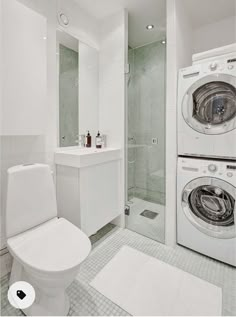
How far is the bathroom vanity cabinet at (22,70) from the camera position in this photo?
1303 mm

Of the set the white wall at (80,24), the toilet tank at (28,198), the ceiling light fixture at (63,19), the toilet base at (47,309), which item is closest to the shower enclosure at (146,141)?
the white wall at (80,24)

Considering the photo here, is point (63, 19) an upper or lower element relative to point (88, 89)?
upper

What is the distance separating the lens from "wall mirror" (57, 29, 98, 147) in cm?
196

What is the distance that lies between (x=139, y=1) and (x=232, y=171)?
1.98m

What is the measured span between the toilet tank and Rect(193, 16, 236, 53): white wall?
240 cm

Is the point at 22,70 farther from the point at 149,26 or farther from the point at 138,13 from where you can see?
the point at 149,26

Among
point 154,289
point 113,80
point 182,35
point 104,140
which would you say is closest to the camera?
point 154,289

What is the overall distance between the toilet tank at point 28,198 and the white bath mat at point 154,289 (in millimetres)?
684

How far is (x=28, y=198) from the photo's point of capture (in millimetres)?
1404

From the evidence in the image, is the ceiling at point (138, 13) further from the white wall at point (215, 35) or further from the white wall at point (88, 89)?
the white wall at point (215, 35)

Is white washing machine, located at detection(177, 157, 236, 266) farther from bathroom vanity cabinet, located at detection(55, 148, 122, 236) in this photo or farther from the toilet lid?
the toilet lid

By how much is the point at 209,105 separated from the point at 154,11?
1324mm

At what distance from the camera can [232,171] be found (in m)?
1.60

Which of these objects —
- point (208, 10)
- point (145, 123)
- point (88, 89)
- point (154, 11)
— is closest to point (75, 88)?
point (88, 89)
